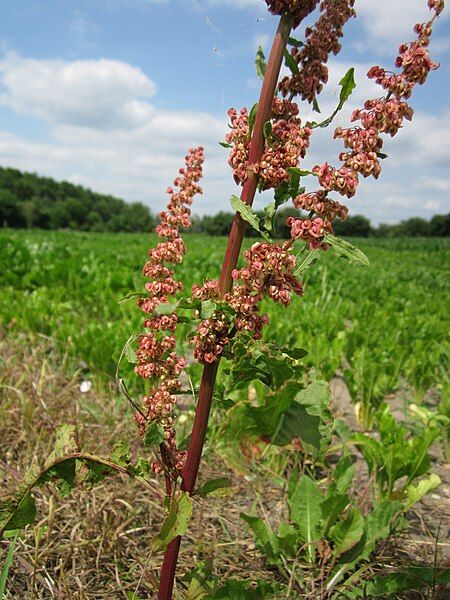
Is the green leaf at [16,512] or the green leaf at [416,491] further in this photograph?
the green leaf at [416,491]

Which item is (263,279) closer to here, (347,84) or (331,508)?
(347,84)

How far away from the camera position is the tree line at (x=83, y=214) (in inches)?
3056

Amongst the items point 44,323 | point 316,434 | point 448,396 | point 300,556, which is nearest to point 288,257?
point 316,434

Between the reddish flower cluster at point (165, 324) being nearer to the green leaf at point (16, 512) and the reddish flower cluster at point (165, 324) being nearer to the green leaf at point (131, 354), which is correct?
the green leaf at point (131, 354)

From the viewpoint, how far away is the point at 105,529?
2006 mm

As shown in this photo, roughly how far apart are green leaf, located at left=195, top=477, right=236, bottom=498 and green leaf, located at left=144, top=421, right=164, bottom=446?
0.53 ft

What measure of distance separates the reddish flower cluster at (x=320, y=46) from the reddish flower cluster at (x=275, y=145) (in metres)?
0.05

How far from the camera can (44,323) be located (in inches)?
187

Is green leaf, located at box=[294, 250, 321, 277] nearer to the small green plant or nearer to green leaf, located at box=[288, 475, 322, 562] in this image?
the small green plant

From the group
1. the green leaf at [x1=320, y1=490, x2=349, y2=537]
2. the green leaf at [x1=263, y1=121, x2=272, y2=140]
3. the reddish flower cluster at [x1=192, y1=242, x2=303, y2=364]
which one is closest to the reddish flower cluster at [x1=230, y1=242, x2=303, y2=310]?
the reddish flower cluster at [x1=192, y1=242, x2=303, y2=364]

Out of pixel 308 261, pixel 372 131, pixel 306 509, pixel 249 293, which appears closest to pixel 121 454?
pixel 249 293

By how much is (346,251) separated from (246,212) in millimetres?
224

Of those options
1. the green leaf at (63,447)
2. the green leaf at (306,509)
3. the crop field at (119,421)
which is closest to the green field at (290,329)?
the crop field at (119,421)

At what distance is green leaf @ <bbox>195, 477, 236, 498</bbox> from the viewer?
1325 mm
